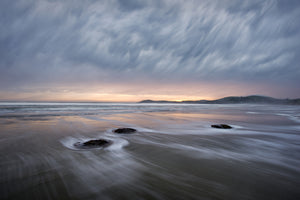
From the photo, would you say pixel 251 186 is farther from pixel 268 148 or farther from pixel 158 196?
pixel 268 148

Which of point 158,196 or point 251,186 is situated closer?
point 158,196

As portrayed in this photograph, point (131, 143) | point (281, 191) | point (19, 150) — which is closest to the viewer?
point (281, 191)

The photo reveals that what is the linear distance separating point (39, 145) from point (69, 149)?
0.86 m

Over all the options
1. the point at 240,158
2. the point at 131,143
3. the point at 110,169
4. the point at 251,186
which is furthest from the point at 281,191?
the point at 131,143

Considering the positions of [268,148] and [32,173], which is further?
[268,148]

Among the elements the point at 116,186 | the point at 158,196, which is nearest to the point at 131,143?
the point at 116,186

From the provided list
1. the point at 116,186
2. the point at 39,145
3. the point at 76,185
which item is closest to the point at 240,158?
the point at 116,186

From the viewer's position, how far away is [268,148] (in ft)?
10.1

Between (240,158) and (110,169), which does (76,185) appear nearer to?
(110,169)

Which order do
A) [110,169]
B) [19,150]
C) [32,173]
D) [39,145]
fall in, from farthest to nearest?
[39,145] < [19,150] < [110,169] < [32,173]

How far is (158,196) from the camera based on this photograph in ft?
4.73

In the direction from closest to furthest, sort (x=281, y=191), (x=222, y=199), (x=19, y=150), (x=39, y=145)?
(x=222, y=199)
(x=281, y=191)
(x=19, y=150)
(x=39, y=145)

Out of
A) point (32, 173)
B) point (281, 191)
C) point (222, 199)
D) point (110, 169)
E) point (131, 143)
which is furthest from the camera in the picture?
point (131, 143)

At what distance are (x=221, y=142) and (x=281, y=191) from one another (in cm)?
203
